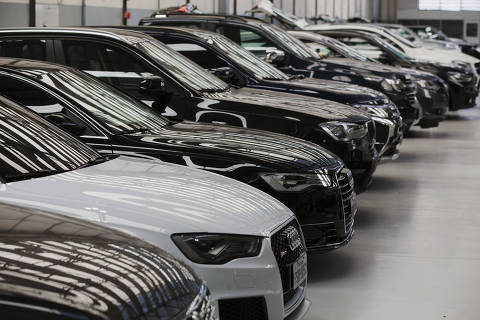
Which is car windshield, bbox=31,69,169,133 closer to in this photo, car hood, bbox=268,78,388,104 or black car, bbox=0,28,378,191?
black car, bbox=0,28,378,191

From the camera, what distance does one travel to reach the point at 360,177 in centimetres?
849

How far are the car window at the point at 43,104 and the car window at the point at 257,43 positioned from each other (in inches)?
267

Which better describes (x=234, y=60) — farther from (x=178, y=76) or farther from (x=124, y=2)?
(x=124, y=2)

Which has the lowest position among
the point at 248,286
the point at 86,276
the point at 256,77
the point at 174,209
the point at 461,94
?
the point at 461,94

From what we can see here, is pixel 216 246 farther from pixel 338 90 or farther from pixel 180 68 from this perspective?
pixel 338 90

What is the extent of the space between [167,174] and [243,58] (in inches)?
204

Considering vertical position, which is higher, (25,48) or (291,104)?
(25,48)

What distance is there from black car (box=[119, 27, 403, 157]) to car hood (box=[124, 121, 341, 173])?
2.52 m

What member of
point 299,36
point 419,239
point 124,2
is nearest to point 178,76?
point 419,239

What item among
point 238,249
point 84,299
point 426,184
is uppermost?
point 84,299

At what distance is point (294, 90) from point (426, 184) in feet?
7.00

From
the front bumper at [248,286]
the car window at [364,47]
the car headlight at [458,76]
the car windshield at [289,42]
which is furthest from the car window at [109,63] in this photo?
the car headlight at [458,76]

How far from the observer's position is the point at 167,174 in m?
5.14

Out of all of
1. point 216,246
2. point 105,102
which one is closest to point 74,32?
point 105,102
